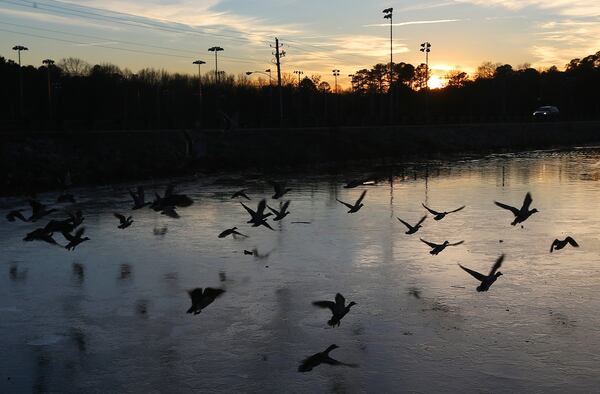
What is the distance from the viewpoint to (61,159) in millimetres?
41469

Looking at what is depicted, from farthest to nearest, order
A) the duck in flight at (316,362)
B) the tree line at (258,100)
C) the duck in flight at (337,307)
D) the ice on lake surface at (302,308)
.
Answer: the tree line at (258,100), the duck in flight at (337,307), the duck in flight at (316,362), the ice on lake surface at (302,308)

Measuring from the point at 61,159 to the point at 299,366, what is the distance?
117ft

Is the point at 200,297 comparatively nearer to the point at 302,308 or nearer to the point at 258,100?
the point at 302,308

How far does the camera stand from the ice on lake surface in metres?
9.12

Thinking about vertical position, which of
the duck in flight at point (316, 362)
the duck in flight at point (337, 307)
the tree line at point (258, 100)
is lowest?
the duck in flight at point (316, 362)

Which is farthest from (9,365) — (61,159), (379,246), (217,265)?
(61,159)

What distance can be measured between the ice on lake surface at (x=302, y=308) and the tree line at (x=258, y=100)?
101 ft

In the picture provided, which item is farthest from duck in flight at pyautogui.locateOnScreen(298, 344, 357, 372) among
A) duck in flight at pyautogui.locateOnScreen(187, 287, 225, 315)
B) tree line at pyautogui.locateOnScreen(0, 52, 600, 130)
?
tree line at pyautogui.locateOnScreen(0, 52, 600, 130)

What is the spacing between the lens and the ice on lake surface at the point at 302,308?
9117 millimetres

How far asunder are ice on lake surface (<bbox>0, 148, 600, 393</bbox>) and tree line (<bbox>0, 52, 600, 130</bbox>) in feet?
101

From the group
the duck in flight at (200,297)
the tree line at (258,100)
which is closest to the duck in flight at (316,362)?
the duck in flight at (200,297)

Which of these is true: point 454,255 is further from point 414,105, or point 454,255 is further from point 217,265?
point 414,105

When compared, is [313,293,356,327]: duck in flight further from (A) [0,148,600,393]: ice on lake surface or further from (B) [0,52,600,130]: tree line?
A: (B) [0,52,600,130]: tree line

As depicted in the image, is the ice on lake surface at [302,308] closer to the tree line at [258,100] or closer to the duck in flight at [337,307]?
the duck in flight at [337,307]
